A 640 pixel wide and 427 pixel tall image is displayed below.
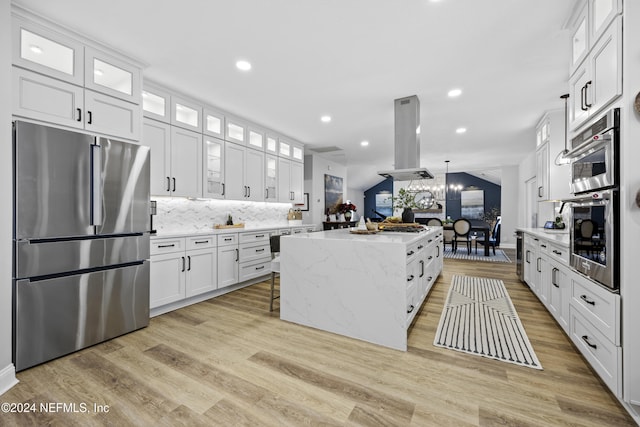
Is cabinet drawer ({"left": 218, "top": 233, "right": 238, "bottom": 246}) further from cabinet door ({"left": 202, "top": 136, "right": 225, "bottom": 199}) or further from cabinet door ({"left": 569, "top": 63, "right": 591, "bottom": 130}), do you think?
cabinet door ({"left": 569, "top": 63, "right": 591, "bottom": 130})

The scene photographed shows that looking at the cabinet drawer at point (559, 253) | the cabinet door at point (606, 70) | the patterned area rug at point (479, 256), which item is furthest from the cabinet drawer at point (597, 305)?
the patterned area rug at point (479, 256)

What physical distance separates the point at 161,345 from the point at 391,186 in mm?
12590

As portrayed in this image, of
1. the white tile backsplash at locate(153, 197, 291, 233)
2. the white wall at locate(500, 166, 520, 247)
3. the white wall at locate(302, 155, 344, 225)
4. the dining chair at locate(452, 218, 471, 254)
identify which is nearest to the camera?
the white tile backsplash at locate(153, 197, 291, 233)

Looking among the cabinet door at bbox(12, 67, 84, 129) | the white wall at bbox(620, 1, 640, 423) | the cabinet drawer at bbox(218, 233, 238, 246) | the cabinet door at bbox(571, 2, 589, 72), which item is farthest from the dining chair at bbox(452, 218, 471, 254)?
the cabinet door at bbox(12, 67, 84, 129)

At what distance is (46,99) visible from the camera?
Result: 219 cm

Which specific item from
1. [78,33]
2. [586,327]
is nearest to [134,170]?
[78,33]

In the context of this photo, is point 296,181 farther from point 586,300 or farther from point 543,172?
point 586,300

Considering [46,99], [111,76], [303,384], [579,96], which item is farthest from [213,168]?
[579,96]

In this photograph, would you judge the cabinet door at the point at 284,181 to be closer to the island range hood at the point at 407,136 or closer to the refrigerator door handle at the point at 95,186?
the island range hood at the point at 407,136

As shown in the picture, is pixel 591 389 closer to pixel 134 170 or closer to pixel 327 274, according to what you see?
pixel 327 274

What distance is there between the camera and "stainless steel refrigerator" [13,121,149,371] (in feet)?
6.48

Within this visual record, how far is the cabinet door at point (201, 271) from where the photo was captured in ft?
11.0

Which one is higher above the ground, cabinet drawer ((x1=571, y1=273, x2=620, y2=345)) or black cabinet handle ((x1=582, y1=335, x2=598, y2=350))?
cabinet drawer ((x1=571, y1=273, x2=620, y2=345))

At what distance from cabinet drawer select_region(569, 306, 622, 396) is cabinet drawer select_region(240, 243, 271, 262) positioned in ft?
11.9
